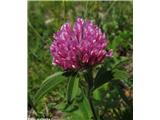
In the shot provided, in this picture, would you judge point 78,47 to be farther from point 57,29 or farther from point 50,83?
point 57,29

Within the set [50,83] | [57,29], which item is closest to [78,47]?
[50,83]

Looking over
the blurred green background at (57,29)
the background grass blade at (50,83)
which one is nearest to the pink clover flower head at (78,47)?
the background grass blade at (50,83)

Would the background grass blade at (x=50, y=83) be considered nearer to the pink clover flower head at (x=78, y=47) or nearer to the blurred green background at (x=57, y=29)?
the pink clover flower head at (x=78, y=47)

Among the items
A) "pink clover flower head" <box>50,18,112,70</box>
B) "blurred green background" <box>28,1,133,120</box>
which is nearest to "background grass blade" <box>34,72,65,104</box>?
"pink clover flower head" <box>50,18,112,70</box>

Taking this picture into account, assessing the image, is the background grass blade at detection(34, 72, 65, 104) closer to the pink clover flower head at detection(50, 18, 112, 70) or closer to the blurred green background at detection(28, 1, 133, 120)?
the pink clover flower head at detection(50, 18, 112, 70)
